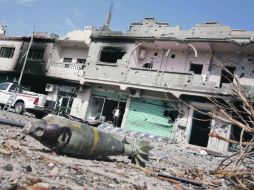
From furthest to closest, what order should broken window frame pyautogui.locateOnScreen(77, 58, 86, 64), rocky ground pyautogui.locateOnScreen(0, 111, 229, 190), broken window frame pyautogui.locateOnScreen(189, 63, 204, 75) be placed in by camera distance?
broken window frame pyautogui.locateOnScreen(77, 58, 86, 64) → broken window frame pyautogui.locateOnScreen(189, 63, 204, 75) → rocky ground pyautogui.locateOnScreen(0, 111, 229, 190)

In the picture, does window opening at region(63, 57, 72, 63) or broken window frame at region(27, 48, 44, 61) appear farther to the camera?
broken window frame at region(27, 48, 44, 61)

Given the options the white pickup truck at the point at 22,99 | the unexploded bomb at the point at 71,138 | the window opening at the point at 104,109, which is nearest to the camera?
the unexploded bomb at the point at 71,138

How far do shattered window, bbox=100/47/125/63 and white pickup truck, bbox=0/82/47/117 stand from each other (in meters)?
6.89

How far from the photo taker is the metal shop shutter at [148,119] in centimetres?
1984

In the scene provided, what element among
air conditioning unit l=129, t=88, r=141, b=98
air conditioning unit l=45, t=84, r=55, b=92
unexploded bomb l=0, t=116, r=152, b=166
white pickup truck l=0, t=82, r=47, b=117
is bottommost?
unexploded bomb l=0, t=116, r=152, b=166

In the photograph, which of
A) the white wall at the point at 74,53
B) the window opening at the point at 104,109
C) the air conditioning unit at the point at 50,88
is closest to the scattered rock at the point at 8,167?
the window opening at the point at 104,109

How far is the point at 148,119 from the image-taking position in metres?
20.5

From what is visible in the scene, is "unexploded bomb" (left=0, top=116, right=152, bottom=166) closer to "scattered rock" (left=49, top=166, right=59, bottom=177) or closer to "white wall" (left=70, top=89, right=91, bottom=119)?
"scattered rock" (left=49, top=166, right=59, bottom=177)

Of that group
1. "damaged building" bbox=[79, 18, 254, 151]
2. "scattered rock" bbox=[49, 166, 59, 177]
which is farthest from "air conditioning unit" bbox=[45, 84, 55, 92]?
"scattered rock" bbox=[49, 166, 59, 177]

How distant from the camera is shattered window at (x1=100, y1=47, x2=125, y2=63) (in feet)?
74.2

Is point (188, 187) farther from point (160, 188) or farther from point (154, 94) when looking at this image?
point (154, 94)

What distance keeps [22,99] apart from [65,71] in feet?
22.2

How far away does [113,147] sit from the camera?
6617mm

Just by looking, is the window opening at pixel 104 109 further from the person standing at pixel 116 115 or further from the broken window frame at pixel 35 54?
the broken window frame at pixel 35 54
